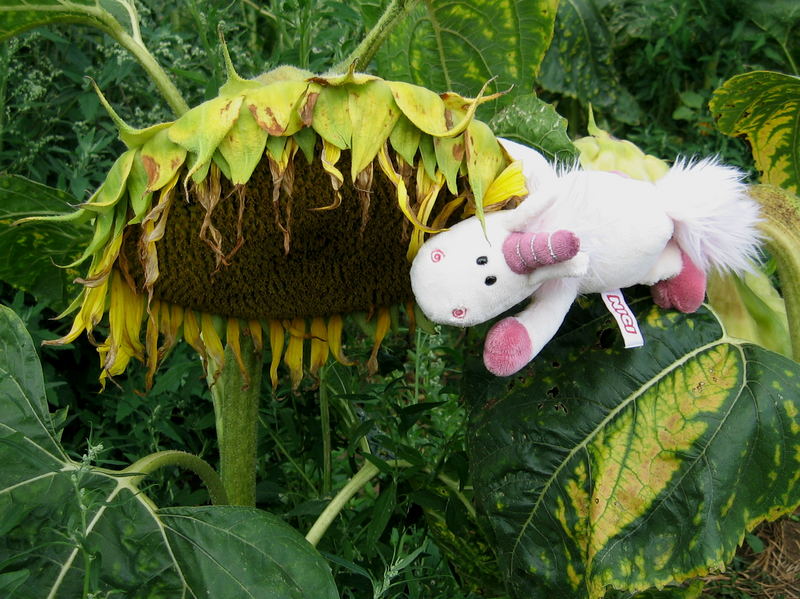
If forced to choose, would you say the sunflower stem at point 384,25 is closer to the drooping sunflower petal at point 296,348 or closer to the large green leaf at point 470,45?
the large green leaf at point 470,45

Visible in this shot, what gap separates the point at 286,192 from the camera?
3.29ft

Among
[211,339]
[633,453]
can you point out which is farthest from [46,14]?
[633,453]

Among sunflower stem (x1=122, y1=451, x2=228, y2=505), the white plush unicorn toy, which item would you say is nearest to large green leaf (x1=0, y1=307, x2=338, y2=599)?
sunflower stem (x1=122, y1=451, x2=228, y2=505)

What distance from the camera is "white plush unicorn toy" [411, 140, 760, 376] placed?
104 cm

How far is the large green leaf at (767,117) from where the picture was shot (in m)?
1.54

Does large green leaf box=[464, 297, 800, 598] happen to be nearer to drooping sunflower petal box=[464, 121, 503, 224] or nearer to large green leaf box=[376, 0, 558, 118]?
drooping sunflower petal box=[464, 121, 503, 224]

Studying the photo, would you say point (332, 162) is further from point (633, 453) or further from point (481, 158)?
point (633, 453)

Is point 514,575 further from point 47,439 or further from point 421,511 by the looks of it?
point 47,439

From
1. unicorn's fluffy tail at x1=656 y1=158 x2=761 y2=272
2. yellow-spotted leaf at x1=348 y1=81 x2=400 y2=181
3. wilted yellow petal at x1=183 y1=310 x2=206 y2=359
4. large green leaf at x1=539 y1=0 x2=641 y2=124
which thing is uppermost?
yellow-spotted leaf at x1=348 y1=81 x2=400 y2=181

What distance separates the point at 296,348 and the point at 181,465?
222 millimetres

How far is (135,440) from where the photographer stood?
1646mm

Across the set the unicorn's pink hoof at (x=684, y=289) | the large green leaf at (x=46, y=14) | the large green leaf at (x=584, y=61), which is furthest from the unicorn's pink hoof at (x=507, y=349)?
the large green leaf at (x=584, y=61)

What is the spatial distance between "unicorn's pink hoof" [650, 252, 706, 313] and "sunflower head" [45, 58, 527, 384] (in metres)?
0.25

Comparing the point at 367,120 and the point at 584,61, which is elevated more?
the point at 367,120
